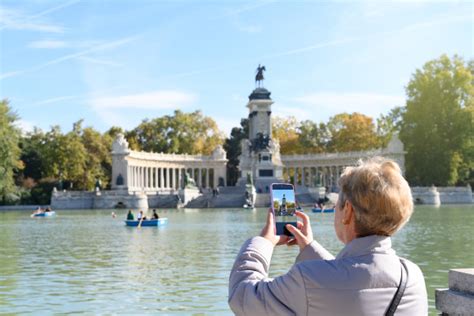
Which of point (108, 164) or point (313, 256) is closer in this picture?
point (313, 256)

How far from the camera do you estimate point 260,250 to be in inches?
151

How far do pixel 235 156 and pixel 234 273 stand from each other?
388 feet

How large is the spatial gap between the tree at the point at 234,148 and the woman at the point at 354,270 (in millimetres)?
117501

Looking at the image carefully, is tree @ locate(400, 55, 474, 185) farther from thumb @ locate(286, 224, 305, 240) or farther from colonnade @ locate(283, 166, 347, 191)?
thumb @ locate(286, 224, 305, 240)

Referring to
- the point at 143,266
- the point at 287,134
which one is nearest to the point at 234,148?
the point at 287,134

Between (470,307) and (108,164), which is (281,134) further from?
(470,307)

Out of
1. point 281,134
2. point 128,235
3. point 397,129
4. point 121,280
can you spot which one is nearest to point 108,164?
point 281,134

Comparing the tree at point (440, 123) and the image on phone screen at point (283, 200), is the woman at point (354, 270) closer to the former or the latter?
the image on phone screen at point (283, 200)

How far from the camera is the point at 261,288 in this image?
3.57 m

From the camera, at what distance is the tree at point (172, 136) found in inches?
4737

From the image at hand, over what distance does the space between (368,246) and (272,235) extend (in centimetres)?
61

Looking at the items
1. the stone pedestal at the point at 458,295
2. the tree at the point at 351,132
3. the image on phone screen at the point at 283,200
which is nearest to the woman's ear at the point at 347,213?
the image on phone screen at the point at 283,200

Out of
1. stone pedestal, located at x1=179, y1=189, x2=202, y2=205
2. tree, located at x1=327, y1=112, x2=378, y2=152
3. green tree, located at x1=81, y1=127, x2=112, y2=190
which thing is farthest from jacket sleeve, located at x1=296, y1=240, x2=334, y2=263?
tree, located at x1=327, y1=112, x2=378, y2=152

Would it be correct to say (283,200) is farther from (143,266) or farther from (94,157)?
(94,157)
